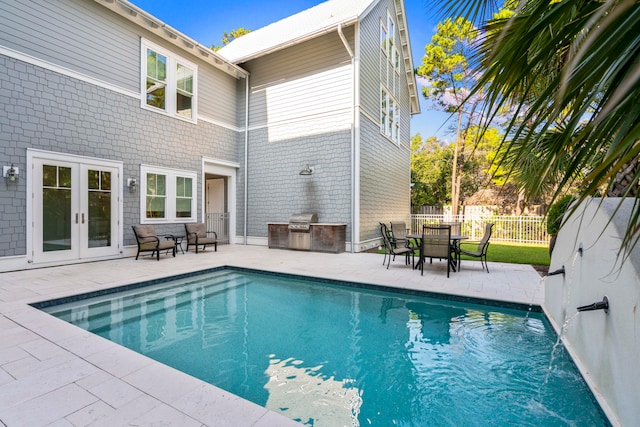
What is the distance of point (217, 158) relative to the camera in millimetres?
10922

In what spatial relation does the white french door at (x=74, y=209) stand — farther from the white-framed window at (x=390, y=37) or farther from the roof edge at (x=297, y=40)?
the white-framed window at (x=390, y=37)

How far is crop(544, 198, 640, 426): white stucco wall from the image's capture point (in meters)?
1.85

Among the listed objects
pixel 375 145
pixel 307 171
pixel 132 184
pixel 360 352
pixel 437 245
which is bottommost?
pixel 360 352

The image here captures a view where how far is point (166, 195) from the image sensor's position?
30.4ft

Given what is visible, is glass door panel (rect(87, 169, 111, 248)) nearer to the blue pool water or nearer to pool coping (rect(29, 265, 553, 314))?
pool coping (rect(29, 265, 553, 314))

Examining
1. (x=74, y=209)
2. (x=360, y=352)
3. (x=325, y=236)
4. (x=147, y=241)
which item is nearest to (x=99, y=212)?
(x=74, y=209)

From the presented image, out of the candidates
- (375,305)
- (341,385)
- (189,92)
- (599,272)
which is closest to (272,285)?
(375,305)

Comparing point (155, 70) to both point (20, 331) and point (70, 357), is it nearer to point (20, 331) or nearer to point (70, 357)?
point (20, 331)

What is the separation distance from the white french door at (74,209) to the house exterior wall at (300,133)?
452 cm

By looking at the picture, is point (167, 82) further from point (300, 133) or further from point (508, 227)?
point (508, 227)

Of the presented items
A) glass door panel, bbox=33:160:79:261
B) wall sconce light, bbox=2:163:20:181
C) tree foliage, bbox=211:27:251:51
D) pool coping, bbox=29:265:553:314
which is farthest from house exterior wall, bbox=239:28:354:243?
tree foliage, bbox=211:27:251:51

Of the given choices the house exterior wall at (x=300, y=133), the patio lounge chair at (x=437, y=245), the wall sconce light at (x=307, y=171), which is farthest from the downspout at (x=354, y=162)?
the patio lounge chair at (x=437, y=245)

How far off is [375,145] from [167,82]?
22.3ft

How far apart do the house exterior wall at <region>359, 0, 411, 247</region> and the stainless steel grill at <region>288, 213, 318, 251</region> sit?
157cm
